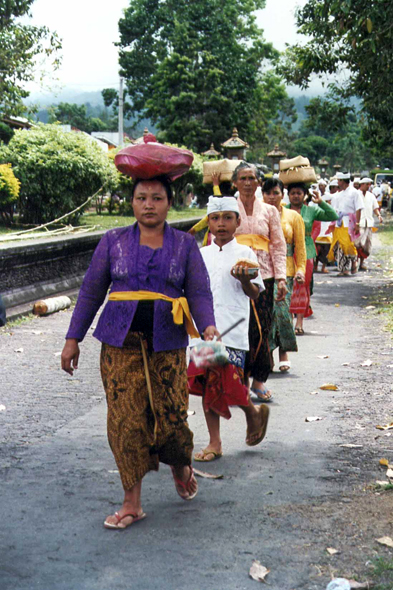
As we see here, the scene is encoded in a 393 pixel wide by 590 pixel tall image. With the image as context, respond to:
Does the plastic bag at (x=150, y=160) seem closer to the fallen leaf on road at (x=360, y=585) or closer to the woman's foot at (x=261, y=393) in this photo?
the fallen leaf on road at (x=360, y=585)

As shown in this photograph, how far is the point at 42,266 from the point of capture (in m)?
11.6

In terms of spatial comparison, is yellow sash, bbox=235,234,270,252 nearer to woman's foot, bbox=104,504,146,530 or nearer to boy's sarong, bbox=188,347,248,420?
boy's sarong, bbox=188,347,248,420

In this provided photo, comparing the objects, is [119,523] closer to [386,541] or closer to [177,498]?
[177,498]

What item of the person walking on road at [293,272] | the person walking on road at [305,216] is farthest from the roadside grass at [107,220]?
the person walking on road at [293,272]

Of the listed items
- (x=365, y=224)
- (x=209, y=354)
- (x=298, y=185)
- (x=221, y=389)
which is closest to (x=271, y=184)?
(x=298, y=185)

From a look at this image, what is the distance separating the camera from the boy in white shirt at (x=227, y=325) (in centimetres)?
519

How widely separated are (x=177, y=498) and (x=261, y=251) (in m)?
2.67

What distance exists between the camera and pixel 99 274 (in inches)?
168

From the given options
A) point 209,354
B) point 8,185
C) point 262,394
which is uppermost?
point 8,185

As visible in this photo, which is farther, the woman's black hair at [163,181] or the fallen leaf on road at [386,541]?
the woman's black hair at [163,181]

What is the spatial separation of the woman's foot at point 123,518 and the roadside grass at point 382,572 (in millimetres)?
1134

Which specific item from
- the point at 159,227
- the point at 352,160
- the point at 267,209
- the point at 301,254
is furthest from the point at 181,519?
the point at 352,160

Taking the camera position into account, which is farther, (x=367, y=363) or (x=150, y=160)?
(x=367, y=363)

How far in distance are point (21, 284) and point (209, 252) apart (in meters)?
5.83
